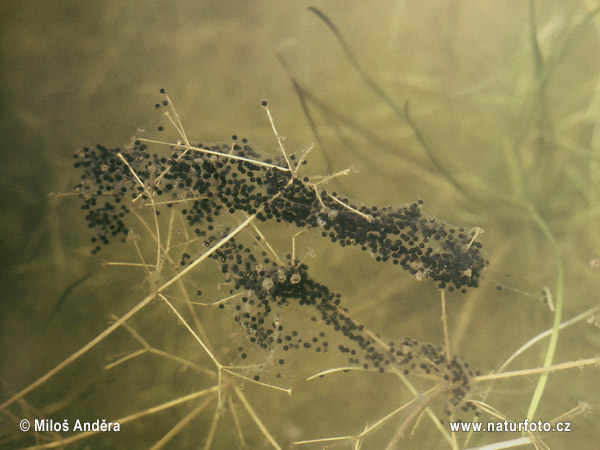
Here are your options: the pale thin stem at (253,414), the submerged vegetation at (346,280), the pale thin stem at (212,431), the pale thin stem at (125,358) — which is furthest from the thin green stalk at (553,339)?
the pale thin stem at (125,358)

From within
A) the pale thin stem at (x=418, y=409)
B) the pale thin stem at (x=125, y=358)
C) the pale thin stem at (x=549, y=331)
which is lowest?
the pale thin stem at (x=418, y=409)

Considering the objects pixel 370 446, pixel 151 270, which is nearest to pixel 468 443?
pixel 370 446

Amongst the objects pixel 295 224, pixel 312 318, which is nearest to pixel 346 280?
pixel 312 318

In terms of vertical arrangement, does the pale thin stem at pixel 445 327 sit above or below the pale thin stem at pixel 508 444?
above

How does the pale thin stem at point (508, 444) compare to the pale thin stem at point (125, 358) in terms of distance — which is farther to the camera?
the pale thin stem at point (125, 358)

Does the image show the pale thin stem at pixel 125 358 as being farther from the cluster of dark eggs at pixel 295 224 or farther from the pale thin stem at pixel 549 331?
the pale thin stem at pixel 549 331

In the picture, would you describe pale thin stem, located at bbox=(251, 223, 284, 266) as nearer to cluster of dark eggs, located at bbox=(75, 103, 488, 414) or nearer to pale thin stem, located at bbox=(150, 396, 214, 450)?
cluster of dark eggs, located at bbox=(75, 103, 488, 414)

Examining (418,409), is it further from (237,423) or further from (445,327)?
(237,423)

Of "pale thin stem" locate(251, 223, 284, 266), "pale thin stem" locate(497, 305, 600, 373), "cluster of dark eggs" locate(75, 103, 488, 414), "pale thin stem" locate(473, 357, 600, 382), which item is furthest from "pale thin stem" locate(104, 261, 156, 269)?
"pale thin stem" locate(497, 305, 600, 373)

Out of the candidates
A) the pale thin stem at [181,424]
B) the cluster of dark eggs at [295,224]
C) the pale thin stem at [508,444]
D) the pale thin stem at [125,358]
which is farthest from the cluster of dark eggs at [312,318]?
the pale thin stem at [125,358]

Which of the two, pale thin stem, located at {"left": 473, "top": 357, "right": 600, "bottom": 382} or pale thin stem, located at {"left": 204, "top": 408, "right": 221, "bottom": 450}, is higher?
pale thin stem, located at {"left": 204, "top": 408, "right": 221, "bottom": 450}
